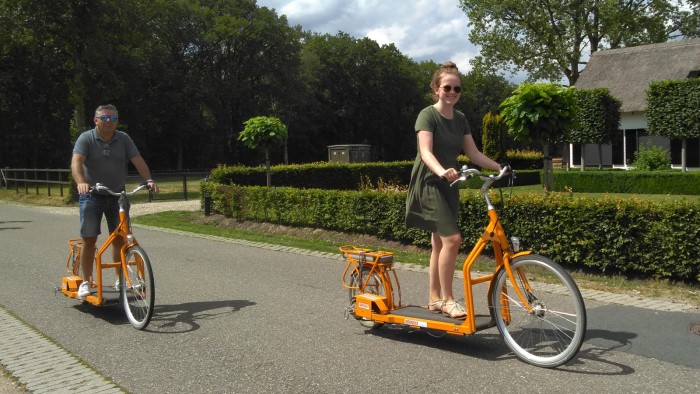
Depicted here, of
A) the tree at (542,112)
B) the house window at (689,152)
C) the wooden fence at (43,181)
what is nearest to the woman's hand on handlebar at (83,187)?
the tree at (542,112)

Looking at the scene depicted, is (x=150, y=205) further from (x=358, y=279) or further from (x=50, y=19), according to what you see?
(x=358, y=279)

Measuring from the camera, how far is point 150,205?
22406 millimetres

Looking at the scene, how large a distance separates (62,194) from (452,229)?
24757mm

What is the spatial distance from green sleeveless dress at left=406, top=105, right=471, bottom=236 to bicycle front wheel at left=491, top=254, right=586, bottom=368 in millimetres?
632

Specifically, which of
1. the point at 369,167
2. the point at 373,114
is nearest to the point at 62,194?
the point at 369,167

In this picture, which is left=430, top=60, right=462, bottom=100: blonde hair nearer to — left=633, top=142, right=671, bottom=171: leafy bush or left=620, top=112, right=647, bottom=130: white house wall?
left=633, top=142, right=671, bottom=171: leafy bush

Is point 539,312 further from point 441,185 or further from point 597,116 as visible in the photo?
point 597,116

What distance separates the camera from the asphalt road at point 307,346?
13.8 ft

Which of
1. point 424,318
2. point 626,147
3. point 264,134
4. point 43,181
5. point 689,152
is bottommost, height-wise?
point 424,318

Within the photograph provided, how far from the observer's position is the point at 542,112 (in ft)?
46.9

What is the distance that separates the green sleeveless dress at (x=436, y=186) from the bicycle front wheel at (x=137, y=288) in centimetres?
236

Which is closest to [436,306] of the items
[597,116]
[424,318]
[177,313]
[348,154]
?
[424,318]

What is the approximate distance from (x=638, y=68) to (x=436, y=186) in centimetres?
3901

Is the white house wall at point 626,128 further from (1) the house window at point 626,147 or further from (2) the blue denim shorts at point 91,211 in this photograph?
(2) the blue denim shorts at point 91,211
